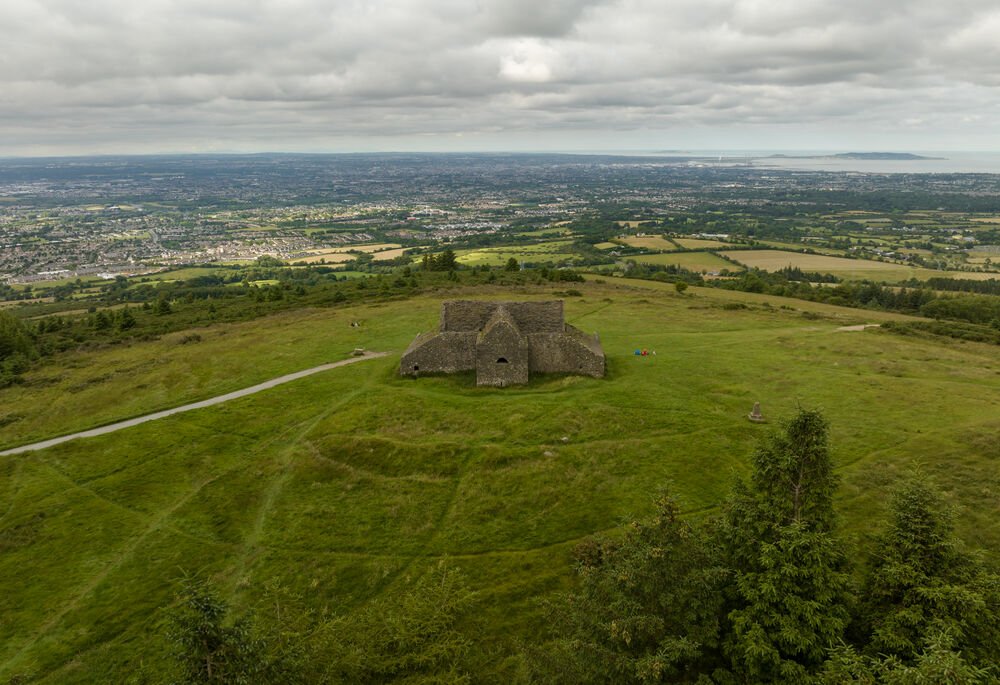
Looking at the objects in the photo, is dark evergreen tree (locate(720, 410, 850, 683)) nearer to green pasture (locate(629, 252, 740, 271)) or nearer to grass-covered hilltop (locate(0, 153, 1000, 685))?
grass-covered hilltop (locate(0, 153, 1000, 685))

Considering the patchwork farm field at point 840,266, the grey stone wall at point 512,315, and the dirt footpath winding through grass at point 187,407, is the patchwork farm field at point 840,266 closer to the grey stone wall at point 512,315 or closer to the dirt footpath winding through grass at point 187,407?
the grey stone wall at point 512,315

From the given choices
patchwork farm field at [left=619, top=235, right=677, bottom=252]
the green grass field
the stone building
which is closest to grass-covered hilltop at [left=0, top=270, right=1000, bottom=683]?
the stone building

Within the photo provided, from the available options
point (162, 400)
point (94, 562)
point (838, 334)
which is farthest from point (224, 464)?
point (838, 334)

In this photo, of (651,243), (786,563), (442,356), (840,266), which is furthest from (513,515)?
(651,243)

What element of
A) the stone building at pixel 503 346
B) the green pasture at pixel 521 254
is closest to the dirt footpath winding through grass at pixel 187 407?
the stone building at pixel 503 346

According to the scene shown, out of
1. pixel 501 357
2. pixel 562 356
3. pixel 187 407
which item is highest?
pixel 501 357

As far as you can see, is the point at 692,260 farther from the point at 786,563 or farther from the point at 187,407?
the point at 786,563
